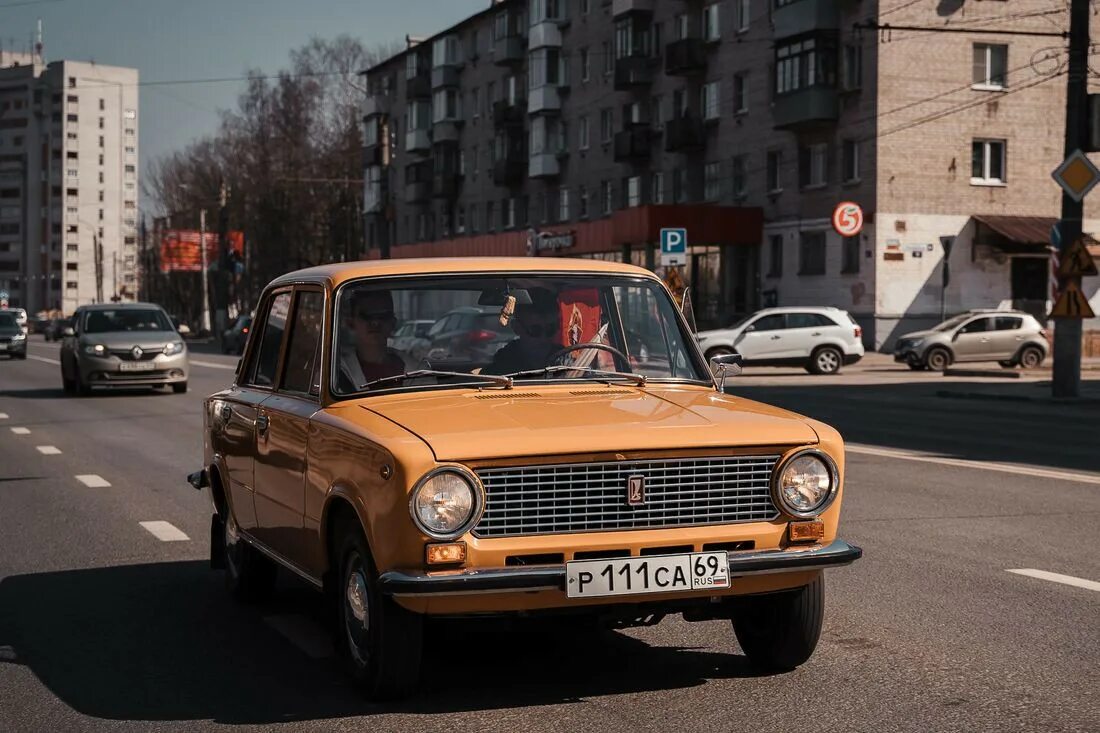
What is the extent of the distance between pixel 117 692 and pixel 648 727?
1954 mm

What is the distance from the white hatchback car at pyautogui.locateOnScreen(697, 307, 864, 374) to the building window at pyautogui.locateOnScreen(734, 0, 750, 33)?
18.9 m

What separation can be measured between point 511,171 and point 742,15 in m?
20.7

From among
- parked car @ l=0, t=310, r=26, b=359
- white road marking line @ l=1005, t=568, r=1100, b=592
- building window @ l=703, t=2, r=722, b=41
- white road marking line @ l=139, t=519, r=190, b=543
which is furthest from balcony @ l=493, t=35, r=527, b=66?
white road marking line @ l=1005, t=568, r=1100, b=592

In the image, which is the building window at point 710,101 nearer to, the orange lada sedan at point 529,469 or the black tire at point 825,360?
the black tire at point 825,360

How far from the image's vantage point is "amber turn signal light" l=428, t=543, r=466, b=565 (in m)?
5.29

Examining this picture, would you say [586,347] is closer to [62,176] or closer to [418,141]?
[418,141]

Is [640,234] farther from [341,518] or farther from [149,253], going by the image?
[149,253]

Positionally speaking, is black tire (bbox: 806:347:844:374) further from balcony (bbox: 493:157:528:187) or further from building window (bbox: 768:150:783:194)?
balcony (bbox: 493:157:528:187)

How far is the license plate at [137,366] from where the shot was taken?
1095 inches

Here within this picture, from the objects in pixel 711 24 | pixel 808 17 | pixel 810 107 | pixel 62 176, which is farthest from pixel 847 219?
pixel 62 176

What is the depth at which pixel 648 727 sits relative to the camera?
17.3 feet

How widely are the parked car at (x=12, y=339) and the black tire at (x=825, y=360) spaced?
2551cm

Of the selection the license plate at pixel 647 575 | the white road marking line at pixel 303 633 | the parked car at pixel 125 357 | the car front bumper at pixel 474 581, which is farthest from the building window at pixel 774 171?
the car front bumper at pixel 474 581

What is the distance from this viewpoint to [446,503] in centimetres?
534
